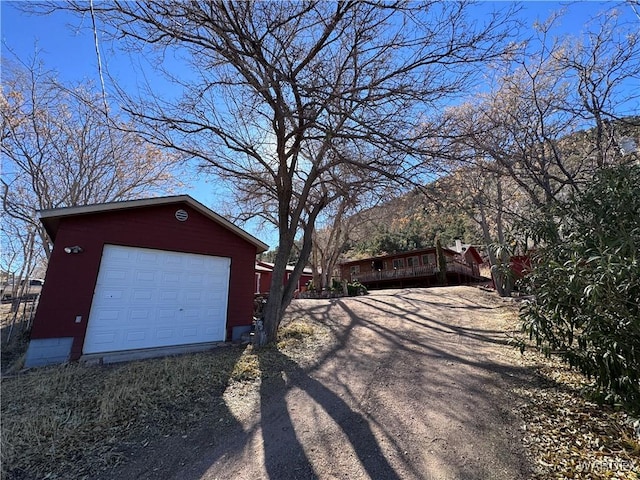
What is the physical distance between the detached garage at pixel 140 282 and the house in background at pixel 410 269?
59.6ft

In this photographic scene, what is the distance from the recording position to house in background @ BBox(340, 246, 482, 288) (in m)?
22.9

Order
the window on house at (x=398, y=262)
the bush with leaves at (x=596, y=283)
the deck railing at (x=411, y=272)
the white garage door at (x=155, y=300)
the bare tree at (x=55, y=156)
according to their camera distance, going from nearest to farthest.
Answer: the bush with leaves at (x=596, y=283), the white garage door at (x=155, y=300), the bare tree at (x=55, y=156), the deck railing at (x=411, y=272), the window on house at (x=398, y=262)

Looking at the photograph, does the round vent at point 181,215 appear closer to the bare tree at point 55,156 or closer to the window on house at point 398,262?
the bare tree at point 55,156

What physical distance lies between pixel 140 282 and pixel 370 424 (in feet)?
19.6

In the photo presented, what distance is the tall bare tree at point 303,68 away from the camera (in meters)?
4.54

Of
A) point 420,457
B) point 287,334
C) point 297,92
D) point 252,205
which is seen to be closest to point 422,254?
point 252,205

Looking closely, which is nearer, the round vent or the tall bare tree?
the tall bare tree

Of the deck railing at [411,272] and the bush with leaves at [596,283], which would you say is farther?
the deck railing at [411,272]

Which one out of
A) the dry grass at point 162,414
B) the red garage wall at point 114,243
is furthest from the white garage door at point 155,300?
the dry grass at point 162,414

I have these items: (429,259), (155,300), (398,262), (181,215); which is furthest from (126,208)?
(398,262)

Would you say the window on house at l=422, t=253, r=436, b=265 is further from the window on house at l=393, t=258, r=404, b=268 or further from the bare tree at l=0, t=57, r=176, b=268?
the bare tree at l=0, t=57, r=176, b=268

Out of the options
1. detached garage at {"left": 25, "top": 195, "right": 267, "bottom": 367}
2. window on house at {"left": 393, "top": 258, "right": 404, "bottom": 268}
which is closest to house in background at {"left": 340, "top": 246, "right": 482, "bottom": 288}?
window on house at {"left": 393, "top": 258, "right": 404, "bottom": 268}

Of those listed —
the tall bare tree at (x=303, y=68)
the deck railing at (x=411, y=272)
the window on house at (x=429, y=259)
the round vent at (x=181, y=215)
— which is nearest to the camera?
the tall bare tree at (x=303, y=68)

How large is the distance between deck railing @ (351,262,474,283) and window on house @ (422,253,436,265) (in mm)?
631
